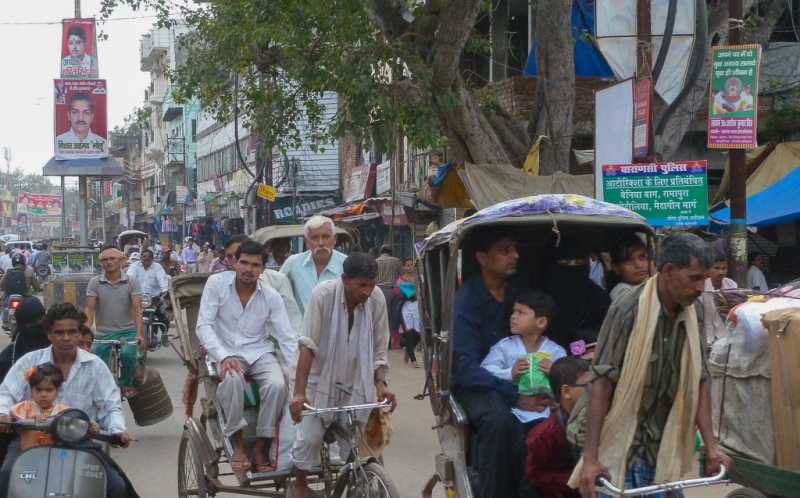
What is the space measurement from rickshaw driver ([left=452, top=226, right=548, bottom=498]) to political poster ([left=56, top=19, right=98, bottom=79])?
23.0 metres

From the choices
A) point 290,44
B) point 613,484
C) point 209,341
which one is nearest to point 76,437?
point 209,341

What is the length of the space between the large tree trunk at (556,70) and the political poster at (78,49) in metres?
17.4

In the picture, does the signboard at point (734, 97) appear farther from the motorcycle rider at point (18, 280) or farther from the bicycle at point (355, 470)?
the motorcycle rider at point (18, 280)

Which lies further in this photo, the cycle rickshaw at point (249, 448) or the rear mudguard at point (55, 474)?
the cycle rickshaw at point (249, 448)

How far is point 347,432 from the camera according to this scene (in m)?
5.12

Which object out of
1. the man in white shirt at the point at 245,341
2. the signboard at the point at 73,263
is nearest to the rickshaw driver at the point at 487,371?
the man in white shirt at the point at 245,341

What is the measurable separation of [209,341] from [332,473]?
3.44 ft

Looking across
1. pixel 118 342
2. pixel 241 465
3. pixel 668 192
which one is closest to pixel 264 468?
pixel 241 465

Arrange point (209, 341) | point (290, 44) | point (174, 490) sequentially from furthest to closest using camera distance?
1. point (290, 44)
2. point (174, 490)
3. point (209, 341)

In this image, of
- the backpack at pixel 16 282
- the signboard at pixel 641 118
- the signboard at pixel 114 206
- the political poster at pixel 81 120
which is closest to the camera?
the signboard at pixel 641 118

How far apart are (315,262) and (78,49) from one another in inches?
867

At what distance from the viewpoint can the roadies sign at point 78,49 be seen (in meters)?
25.8

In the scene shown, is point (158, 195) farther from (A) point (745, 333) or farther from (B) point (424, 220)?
(A) point (745, 333)

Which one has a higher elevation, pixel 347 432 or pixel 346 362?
pixel 346 362
